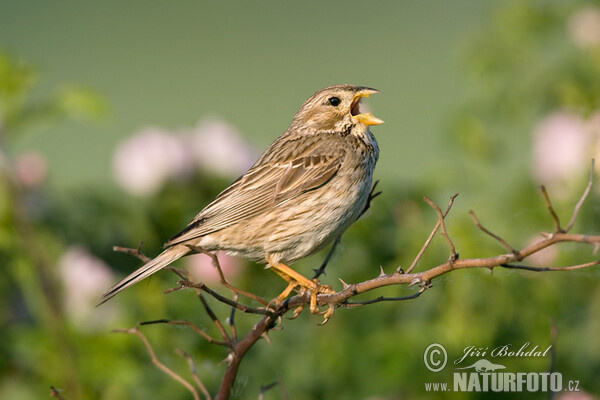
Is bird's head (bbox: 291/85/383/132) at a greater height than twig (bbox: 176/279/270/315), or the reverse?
bird's head (bbox: 291/85/383/132)

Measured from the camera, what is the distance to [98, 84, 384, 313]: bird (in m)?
3.97

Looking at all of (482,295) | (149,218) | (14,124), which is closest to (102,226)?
(149,218)

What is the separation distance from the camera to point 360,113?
460 centimetres

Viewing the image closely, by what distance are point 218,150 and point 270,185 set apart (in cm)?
138

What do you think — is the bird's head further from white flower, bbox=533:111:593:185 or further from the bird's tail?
white flower, bbox=533:111:593:185

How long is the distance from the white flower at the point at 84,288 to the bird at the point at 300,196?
1118 millimetres

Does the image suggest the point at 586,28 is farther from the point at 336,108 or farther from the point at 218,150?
the point at 218,150

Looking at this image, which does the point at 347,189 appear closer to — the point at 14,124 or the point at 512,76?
the point at 14,124

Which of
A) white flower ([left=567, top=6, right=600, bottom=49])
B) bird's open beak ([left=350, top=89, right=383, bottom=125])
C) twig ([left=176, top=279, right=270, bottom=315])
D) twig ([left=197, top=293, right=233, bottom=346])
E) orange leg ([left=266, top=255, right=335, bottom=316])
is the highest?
white flower ([left=567, top=6, right=600, bottom=49])

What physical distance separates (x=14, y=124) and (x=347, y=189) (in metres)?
1.74

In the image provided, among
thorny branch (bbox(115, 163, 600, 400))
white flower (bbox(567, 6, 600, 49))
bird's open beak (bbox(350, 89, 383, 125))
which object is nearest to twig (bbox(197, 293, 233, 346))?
thorny branch (bbox(115, 163, 600, 400))

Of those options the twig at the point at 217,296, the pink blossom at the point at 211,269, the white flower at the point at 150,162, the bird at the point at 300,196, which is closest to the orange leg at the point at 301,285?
the bird at the point at 300,196

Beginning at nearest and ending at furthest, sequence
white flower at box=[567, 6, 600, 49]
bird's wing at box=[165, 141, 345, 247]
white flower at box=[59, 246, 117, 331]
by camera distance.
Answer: bird's wing at box=[165, 141, 345, 247] → white flower at box=[59, 246, 117, 331] → white flower at box=[567, 6, 600, 49]

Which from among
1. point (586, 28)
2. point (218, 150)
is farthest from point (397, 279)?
point (586, 28)
